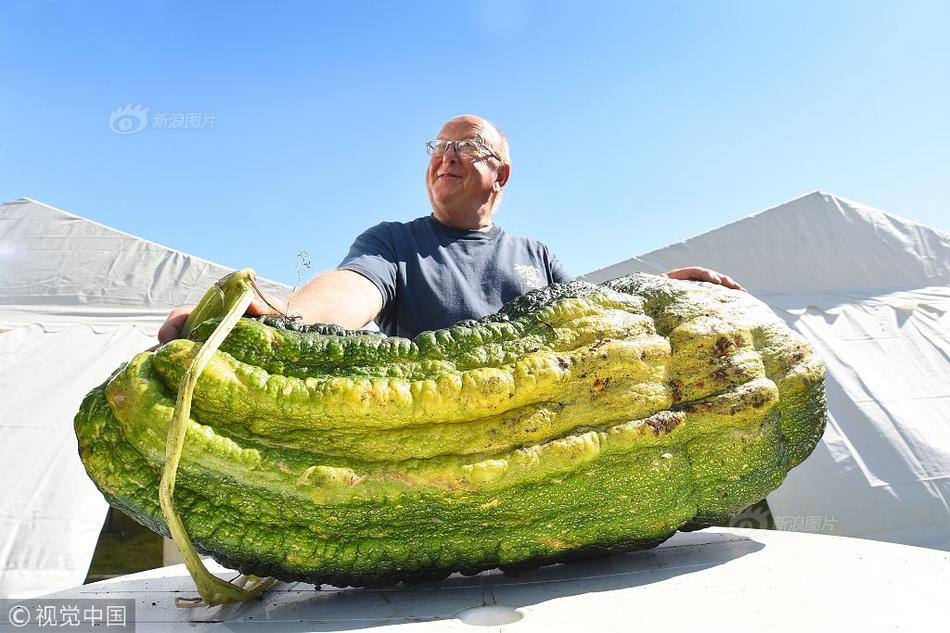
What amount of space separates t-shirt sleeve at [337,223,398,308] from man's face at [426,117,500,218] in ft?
1.14

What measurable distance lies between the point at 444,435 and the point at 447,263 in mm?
1196

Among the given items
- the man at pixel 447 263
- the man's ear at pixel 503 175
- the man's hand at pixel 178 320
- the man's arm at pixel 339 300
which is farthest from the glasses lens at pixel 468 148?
the man's hand at pixel 178 320

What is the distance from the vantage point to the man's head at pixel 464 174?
2.78 meters

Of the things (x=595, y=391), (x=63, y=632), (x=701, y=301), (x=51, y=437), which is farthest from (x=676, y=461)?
(x=51, y=437)

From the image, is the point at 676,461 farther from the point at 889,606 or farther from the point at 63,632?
the point at 63,632

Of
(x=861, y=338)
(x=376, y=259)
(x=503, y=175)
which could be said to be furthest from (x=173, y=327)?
(x=861, y=338)

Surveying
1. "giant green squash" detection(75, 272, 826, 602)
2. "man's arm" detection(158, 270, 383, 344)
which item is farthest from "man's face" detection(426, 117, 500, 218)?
"giant green squash" detection(75, 272, 826, 602)

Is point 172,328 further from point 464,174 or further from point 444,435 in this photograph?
point 464,174

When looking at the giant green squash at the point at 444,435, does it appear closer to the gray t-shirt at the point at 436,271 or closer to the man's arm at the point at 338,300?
the man's arm at the point at 338,300

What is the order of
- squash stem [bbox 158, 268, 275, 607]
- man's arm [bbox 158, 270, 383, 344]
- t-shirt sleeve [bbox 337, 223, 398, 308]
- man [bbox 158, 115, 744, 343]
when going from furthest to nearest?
1. t-shirt sleeve [bbox 337, 223, 398, 308]
2. man [bbox 158, 115, 744, 343]
3. man's arm [bbox 158, 270, 383, 344]
4. squash stem [bbox 158, 268, 275, 607]

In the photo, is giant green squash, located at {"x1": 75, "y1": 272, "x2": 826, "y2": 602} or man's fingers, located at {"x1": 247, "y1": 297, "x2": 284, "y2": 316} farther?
man's fingers, located at {"x1": 247, "y1": 297, "x2": 284, "y2": 316}

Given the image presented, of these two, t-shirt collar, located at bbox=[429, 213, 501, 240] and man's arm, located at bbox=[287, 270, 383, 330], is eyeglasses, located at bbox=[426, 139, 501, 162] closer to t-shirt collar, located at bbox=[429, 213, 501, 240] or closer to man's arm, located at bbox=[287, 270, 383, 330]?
t-shirt collar, located at bbox=[429, 213, 501, 240]

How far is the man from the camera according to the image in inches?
82.7

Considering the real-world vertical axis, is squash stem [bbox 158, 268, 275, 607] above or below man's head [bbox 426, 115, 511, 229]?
below
